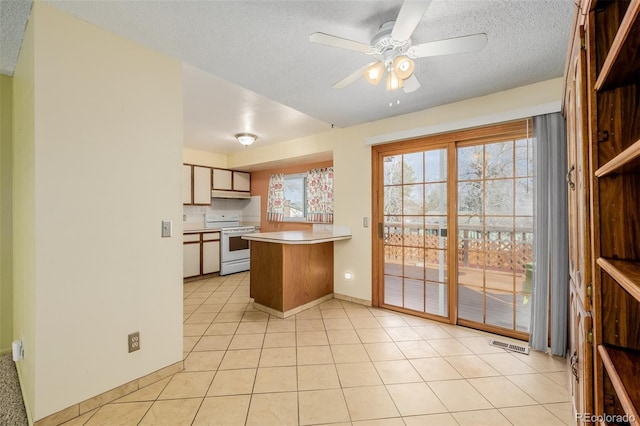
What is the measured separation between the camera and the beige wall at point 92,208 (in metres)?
1.46

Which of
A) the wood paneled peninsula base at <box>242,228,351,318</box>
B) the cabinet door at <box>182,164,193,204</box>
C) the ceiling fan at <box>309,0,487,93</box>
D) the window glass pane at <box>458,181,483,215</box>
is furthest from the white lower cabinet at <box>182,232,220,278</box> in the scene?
the window glass pane at <box>458,181,483,215</box>

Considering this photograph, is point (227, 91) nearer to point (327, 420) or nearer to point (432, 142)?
point (432, 142)

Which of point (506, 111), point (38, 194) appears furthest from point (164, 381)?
point (506, 111)

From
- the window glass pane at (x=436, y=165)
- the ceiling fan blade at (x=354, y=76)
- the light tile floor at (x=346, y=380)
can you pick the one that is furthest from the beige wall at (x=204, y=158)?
the window glass pane at (x=436, y=165)

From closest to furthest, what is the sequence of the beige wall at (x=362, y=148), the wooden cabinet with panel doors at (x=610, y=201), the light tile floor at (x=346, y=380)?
the wooden cabinet with panel doors at (x=610, y=201) < the light tile floor at (x=346, y=380) < the beige wall at (x=362, y=148)

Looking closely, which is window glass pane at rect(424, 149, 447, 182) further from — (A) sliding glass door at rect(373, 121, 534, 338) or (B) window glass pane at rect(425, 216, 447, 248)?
(B) window glass pane at rect(425, 216, 447, 248)

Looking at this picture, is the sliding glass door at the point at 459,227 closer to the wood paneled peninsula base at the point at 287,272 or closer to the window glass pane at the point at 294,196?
the wood paneled peninsula base at the point at 287,272

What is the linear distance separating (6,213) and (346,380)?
3.06 meters

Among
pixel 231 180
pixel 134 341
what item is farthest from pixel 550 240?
pixel 231 180

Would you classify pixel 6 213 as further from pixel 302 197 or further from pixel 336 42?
pixel 302 197

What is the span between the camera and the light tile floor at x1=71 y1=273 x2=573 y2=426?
158 cm

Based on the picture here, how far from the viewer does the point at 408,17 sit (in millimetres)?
1264

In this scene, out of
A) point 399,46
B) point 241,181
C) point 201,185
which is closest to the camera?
point 399,46

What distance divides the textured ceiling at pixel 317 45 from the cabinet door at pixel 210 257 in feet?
8.90
